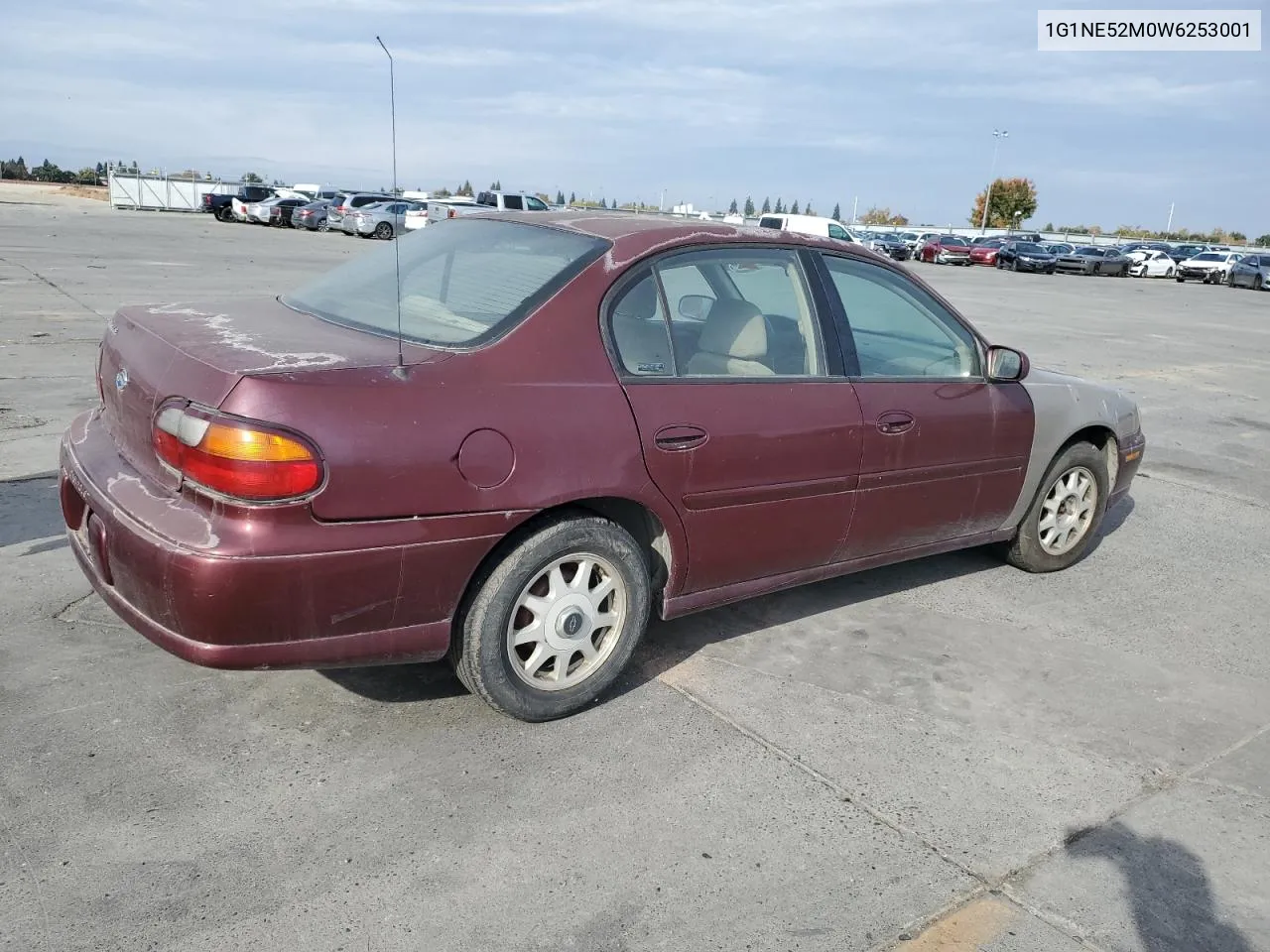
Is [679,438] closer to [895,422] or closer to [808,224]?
[895,422]

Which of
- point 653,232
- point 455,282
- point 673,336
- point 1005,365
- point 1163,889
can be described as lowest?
point 1163,889

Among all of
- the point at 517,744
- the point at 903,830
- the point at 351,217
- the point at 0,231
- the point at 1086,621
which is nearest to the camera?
the point at 903,830

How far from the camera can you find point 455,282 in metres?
3.58

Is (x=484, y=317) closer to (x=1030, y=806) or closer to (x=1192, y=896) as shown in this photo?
(x=1030, y=806)

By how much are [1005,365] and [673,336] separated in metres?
1.73

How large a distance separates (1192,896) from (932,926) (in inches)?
30.3

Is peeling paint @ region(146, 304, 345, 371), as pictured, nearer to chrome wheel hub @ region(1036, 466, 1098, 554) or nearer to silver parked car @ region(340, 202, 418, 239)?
→ chrome wheel hub @ region(1036, 466, 1098, 554)

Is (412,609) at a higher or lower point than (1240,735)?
higher

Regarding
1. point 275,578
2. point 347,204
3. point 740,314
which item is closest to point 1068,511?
point 740,314

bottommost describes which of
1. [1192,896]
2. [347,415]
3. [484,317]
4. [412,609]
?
[1192,896]

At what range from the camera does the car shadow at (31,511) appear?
459cm

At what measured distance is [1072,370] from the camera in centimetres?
1249

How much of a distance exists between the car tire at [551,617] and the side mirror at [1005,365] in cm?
193

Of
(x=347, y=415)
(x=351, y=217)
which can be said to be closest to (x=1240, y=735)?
(x=347, y=415)
